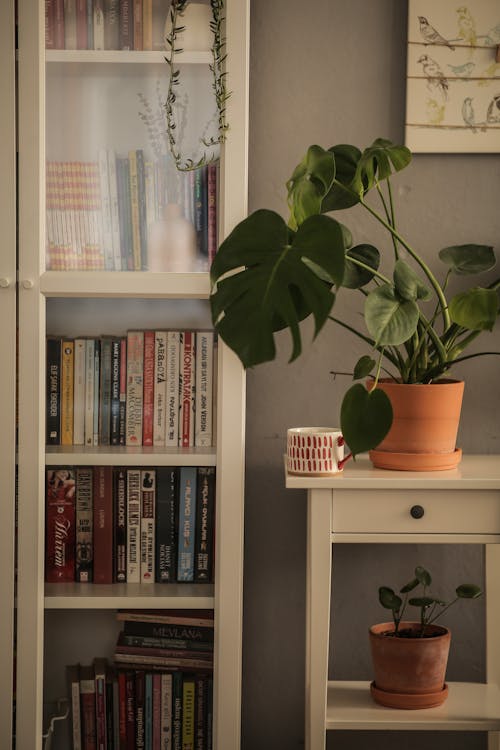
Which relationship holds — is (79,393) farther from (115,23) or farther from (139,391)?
(115,23)

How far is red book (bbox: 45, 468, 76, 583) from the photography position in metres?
1.81

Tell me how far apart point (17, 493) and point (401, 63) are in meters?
1.25

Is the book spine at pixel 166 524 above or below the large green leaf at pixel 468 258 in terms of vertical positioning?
below

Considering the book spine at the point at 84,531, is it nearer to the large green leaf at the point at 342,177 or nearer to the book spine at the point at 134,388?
the book spine at the point at 134,388

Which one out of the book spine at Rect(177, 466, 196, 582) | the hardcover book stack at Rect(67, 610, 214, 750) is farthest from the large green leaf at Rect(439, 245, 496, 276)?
the hardcover book stack at Rect(67, 610, 214, 750)

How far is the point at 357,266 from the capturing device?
1.77 meters

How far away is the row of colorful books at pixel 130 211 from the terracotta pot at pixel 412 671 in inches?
33.1

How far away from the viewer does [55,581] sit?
1829mm

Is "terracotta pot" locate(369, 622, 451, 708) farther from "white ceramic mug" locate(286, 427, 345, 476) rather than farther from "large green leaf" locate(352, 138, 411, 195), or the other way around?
"large green leaf" locate(352, 138, 411, 195)

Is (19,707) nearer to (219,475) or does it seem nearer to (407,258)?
(219,475)

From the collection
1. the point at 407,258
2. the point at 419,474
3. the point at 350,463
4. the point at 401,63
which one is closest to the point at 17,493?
the point at 350,463

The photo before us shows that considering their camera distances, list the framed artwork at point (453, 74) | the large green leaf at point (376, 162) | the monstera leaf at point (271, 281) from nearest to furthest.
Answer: the monstera leaf at point (271, 281), the large green leaf at point (376, 162), the framed artwork at point (453, 74)

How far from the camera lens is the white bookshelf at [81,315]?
172 cm

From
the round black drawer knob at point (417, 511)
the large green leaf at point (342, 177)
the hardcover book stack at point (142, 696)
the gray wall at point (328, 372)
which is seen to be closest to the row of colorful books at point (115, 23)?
the gray wall at point (328, 372)
